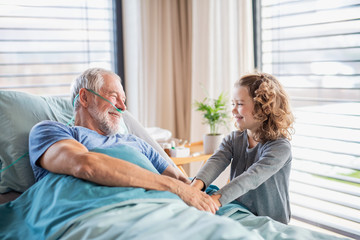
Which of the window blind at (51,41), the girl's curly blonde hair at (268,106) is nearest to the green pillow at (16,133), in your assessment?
the girl's curly blonde hair at (268,106)

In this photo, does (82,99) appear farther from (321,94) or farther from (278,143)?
(321,94)

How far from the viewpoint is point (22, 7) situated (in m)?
3.22

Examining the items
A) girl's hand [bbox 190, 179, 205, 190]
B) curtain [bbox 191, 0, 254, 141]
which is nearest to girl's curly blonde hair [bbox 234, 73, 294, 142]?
girl's hand [bbox 190, 179, 205, 190]

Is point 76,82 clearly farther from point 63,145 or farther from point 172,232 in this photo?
point 172,232

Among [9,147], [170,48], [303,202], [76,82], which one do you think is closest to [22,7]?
[170,48]

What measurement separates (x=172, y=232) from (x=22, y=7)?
101 inches

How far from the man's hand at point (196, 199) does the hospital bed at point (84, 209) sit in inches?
3.6

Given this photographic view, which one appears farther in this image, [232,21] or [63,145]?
[232,21]

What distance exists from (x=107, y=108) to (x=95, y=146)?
0.21 meters

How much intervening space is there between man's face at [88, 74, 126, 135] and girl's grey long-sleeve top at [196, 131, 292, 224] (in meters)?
0.50

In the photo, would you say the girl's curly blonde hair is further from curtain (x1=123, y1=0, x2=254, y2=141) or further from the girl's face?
curtain (x1=123, y1=0, x2=254, y2=141)

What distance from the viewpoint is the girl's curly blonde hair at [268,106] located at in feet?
6.02

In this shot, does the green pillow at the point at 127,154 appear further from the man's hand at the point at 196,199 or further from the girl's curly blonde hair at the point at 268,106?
the girl's curly blonde hair at the point at 268,106

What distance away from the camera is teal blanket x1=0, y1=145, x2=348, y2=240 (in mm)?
1292
